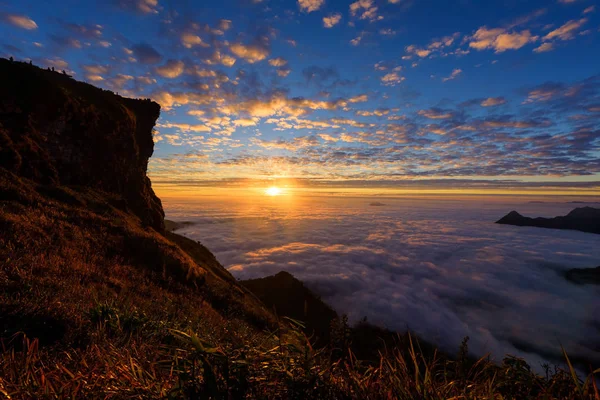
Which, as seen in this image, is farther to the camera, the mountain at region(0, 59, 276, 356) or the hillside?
the mountain at region(0, 59, 276, 356)

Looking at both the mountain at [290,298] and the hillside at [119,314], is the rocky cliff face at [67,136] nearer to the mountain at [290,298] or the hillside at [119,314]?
the hillside at [119,314]

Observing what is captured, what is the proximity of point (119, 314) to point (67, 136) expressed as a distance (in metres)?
22.2

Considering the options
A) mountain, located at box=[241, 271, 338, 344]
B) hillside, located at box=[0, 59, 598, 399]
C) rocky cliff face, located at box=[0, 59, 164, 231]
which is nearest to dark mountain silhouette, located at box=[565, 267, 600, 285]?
mountain, located at box=[241, 271, 338, 344]

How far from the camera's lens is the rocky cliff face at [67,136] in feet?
51.2

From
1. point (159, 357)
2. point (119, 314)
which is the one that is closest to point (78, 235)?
point (119, 314)

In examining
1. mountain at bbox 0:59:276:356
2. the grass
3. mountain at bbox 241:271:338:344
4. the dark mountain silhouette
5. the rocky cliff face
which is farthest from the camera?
the dark mountain silhouette

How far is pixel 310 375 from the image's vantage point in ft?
5.51

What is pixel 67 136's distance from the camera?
19031 millimetres

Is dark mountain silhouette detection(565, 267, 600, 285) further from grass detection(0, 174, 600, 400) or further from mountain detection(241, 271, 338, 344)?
grass detection(0, 174, 600, 400)

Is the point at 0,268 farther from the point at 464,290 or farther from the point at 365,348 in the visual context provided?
the point at 464,290

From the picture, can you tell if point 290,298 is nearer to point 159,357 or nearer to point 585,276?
point 159,357

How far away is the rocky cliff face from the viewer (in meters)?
15.6

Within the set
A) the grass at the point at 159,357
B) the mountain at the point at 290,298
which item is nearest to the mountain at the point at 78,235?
the grass at the point at 159,357

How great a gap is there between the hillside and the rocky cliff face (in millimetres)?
87
